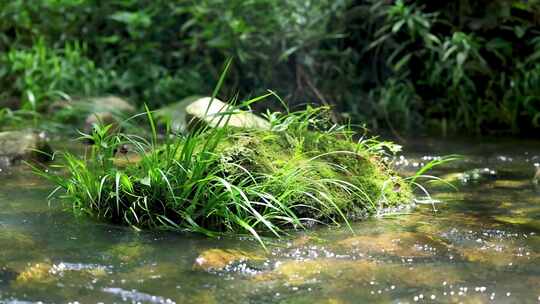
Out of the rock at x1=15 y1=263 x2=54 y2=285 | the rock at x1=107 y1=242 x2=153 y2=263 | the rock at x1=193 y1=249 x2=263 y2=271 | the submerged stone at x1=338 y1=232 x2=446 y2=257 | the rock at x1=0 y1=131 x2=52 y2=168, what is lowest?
the rock at x1=0 y1=131 x2=52 y2=168

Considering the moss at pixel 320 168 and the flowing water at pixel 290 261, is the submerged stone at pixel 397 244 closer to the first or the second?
the flowing water at pixel 290 261

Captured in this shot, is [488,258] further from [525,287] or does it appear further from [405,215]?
[405,215]

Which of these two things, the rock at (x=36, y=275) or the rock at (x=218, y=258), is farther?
the rock at (x=218, y=258)

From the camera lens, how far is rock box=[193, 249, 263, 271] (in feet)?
8.86

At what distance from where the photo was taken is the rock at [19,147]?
491 cm

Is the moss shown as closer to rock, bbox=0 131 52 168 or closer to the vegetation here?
rock, bbox=0 131 52 168

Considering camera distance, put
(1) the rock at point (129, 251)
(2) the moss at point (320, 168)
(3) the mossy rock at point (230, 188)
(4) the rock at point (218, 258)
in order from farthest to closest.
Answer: (2) the moss at point (320, 168)
(3) the mossy rock at point (230, 188)
(1) the rock at point (129, 251)
(4) the rock at point (218, 258)

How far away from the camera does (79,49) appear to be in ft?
26.9

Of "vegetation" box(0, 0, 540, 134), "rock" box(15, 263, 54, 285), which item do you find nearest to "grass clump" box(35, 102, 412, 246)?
"rock" box(15, 263, 54, 285)

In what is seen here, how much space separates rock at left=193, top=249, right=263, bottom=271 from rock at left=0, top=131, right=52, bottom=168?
239 centimetres

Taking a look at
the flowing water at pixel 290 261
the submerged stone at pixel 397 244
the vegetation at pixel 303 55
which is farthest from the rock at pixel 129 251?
the vegetation at pixel 303 55

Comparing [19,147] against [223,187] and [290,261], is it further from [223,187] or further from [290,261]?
[290,261]

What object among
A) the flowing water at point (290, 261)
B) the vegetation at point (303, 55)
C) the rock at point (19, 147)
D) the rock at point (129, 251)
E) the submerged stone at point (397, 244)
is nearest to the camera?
the flowing water at point (290, 261)

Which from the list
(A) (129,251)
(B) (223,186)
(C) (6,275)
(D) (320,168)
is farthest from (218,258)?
(D) (320,168)
